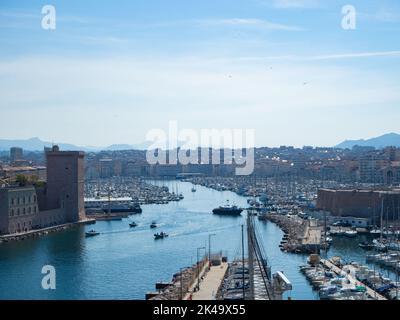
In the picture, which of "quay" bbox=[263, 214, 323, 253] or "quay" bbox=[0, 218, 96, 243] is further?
"quay" bbox=[0, 218, 96, 243]

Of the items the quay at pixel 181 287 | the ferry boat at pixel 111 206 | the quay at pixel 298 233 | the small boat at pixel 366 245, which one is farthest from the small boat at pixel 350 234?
the ferry boat at pixel 111 206

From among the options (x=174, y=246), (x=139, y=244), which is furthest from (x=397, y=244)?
(x=139, y=244)

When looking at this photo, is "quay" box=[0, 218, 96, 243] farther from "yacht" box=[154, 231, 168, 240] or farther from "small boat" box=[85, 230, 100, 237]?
"yacht" box=[154, 231, 168, 240]

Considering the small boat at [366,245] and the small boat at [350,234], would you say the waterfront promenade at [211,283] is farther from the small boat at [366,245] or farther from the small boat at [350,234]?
the small boat at [350,234]

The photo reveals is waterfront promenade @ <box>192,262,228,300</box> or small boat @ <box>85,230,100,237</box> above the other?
waterfront promenade @ <box>192,262,228,300</box>

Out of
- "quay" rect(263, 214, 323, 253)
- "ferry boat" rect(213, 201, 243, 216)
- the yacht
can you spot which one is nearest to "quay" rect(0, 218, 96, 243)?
the yacht
